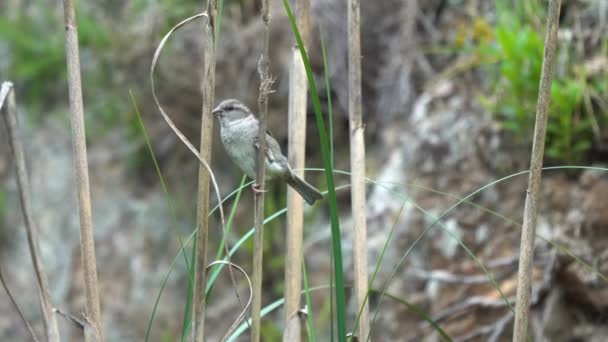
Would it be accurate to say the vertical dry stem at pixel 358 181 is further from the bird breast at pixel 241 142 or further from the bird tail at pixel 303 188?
the bird breast at pixel 241 142

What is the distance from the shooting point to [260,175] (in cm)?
141

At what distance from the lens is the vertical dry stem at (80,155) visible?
1.46 meters

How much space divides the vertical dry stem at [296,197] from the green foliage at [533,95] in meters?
1.42

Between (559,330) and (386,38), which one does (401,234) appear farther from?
(386,38)

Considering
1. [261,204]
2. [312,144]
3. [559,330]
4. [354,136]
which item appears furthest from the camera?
[312,144]

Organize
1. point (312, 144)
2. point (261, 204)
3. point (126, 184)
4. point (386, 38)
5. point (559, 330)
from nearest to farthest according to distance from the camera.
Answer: point (261, 204) < point (559, 330) < point (386, 38) < point (312, 144) < point (126, 184)

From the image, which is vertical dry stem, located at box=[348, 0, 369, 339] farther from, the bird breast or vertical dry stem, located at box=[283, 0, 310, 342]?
the bird breast

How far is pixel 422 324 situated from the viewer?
310 cm

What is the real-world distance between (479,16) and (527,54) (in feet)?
2.78

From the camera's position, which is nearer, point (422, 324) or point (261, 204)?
point (261, 204)

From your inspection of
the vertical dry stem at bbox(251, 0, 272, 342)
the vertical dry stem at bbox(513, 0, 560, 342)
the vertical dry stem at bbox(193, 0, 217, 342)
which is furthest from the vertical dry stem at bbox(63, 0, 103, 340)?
the vertical dry stem at bbox(513, 0, 560, 342)

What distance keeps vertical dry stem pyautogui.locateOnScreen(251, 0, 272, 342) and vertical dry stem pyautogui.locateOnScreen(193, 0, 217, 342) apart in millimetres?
101

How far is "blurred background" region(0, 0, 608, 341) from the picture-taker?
286cm

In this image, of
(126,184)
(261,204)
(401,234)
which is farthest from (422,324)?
(126,184)
